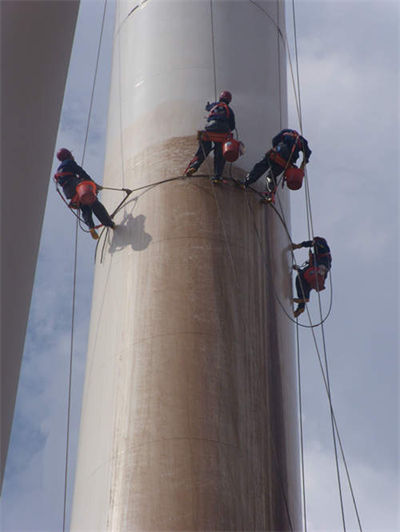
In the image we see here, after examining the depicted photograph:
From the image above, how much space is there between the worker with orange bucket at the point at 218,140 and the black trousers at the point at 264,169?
435 mm

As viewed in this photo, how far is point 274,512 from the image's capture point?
1241 cm

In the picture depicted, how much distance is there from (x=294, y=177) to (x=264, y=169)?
0.58 metres

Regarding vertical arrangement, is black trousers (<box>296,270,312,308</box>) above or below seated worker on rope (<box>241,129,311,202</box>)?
below

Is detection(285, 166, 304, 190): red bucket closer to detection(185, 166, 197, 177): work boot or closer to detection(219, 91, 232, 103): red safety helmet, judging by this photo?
detection(219, 91, 232, 103): red safety helmet

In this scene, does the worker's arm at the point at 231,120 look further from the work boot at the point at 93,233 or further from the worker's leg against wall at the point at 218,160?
the work boot at the point at 93,233

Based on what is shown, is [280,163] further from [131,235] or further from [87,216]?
[87,216]

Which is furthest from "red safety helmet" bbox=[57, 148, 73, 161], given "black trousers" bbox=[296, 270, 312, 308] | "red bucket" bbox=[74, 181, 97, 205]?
"black trousers" bbox=[296, 270, 312, 308]

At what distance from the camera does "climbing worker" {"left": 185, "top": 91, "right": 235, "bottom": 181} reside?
14.5 metres

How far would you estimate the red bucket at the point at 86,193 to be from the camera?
15.1 m

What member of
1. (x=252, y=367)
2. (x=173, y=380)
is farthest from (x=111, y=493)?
(x=252, y=367)

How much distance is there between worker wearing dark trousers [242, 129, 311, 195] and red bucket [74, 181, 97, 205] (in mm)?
2450

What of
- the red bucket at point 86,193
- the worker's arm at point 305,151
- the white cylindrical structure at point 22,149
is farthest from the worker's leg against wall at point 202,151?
the white cylindrical structure at point 22,149

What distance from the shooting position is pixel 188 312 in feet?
43.4

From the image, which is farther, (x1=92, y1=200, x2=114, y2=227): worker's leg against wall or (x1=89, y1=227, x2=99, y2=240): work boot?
(x1=89, y1=227, x2=99, y2=240): work boot
